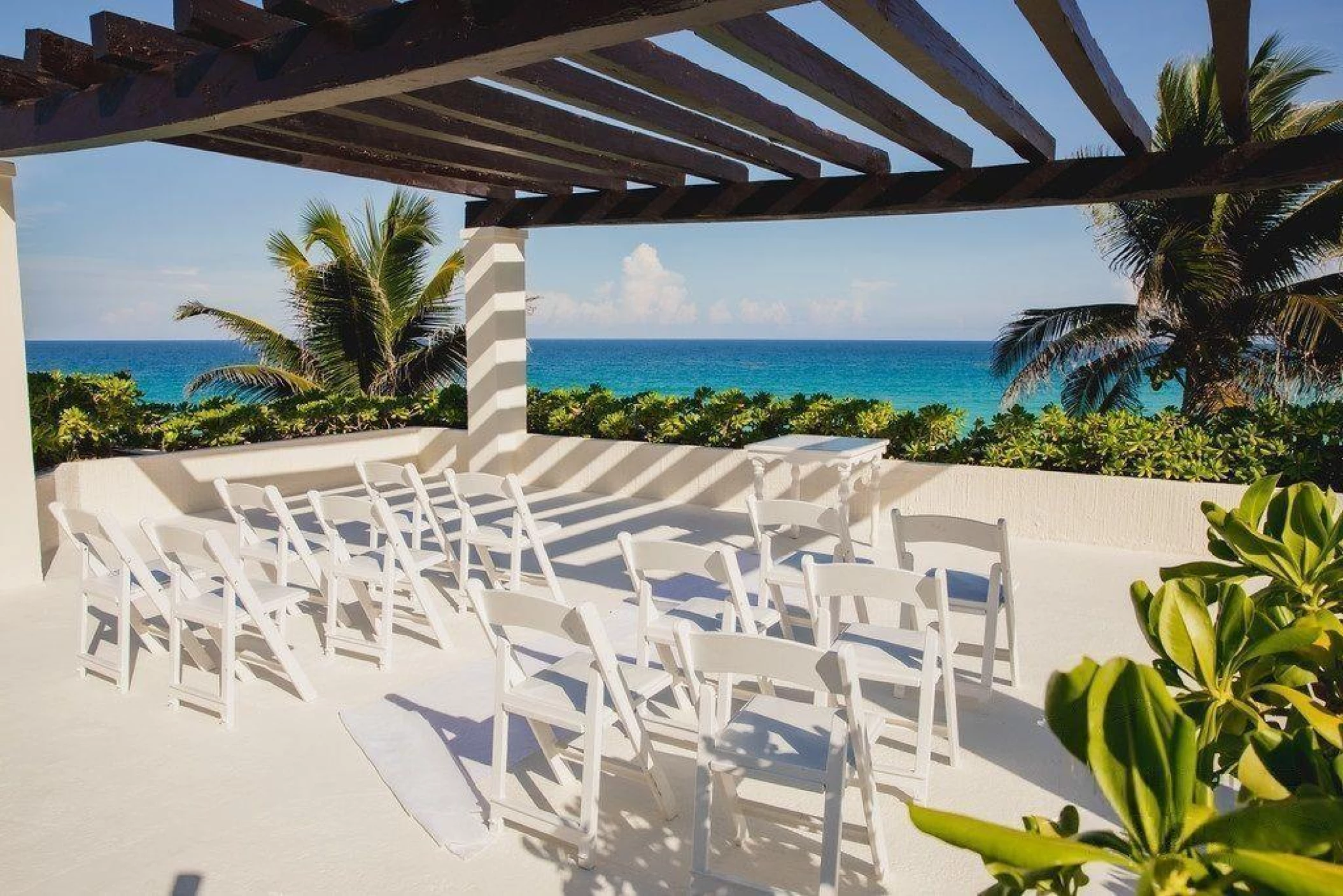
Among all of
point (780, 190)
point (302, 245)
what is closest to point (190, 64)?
point (780, 190)

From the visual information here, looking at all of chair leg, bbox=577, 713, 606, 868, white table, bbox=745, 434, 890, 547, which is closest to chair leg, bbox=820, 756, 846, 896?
chair leg, bbox=577, 713, 606, 868

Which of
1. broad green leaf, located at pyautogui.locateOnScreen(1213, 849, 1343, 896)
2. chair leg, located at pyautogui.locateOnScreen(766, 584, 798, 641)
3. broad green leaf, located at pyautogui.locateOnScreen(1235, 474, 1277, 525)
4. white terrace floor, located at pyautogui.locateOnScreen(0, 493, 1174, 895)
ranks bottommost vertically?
white terrace floor, located at pyautogui.locateOnScreen(0, 493, 1174, 895)

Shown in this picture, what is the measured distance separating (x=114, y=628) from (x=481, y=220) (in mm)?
4579

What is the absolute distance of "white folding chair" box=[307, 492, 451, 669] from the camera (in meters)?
4.03

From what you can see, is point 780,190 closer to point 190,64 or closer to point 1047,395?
point 190,64

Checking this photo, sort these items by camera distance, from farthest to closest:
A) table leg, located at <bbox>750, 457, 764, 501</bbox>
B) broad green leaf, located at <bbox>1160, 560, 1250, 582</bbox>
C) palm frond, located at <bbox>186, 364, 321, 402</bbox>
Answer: palm frond, located at <bbox>186, 364, 321, 402</bbox>, table leg, located at <bbox>750, 457, 764, 501</bbox>, broad green leaf, located at <bbox>1160, 560, 1250, 582</bbox>

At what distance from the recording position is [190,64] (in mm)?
3545

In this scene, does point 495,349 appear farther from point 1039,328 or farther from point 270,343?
point 270,343

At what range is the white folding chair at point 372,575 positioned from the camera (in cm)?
403

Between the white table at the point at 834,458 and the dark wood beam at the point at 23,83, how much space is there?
4.36 meters

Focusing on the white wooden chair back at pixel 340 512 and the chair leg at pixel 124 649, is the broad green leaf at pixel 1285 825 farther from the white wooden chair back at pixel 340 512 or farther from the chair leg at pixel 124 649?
the white wooden chair back at pixel 340 512

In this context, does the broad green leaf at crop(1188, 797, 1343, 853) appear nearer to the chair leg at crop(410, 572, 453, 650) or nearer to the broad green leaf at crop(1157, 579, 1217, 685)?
the broad green leaf at crop(1157, 579, 1217, 685)

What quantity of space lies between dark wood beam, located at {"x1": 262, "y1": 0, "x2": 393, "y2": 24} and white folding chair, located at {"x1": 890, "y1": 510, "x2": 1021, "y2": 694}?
2.78 meters

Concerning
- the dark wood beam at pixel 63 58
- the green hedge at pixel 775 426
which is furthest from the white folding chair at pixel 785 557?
the dark wood beam at pixel 63 58
